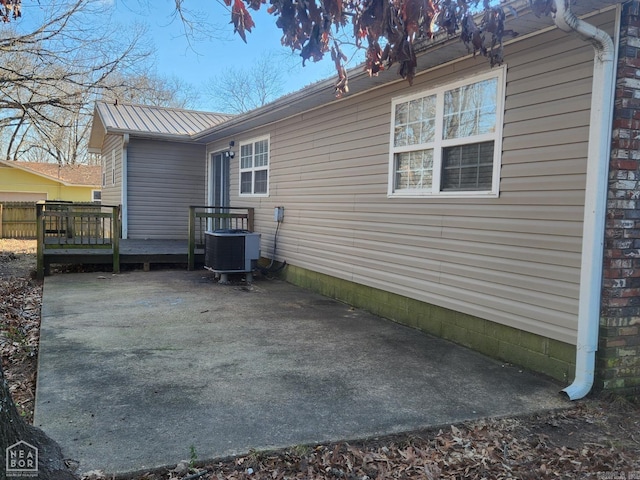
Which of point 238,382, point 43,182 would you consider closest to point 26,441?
point 238,382

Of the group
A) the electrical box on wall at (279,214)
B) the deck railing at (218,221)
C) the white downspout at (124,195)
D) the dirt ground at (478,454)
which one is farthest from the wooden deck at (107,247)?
the dirt ground at (478,454)

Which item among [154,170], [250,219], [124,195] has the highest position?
[154,170]

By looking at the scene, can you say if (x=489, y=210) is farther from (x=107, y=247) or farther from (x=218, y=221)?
(x=218, y=221)

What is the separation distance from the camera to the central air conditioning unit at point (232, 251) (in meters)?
7.82

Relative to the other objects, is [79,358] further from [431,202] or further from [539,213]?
[539,213]

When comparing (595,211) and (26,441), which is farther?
(595,211)

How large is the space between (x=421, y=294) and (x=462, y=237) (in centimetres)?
89

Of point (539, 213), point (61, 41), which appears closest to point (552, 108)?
point (539, 213)

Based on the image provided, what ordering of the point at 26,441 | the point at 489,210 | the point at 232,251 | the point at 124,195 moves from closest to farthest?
1. the point at 26,441
2. the point at 489,210
3. the point at 232,251
4. the point at 124,195

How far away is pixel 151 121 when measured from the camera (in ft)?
39.6

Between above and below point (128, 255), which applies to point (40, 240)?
above

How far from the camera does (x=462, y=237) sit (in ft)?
15.5

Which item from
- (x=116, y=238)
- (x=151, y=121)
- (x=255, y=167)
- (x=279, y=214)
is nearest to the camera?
(x=279, y=214)

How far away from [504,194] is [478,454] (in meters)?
2.44
